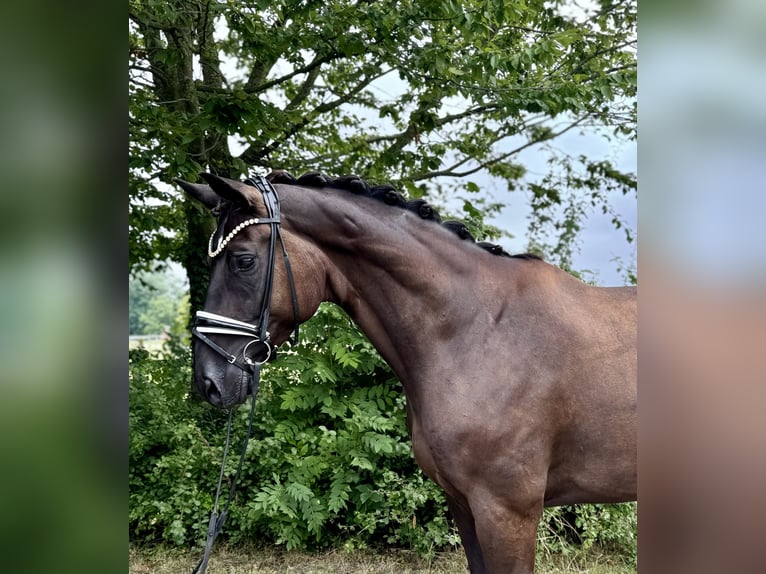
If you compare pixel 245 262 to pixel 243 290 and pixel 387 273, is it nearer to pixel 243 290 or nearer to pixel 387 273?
pixel 243 290

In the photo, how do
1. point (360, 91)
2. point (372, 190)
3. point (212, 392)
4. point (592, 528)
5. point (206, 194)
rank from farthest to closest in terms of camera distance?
point (360, 91) → point (592, 528) → point (372, 190) → point (206, 194) → point (212, 392)

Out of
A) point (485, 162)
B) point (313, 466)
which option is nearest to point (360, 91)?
point (485, 162)

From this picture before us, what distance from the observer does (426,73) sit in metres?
4.77

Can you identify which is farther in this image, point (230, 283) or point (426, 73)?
point (426, 73)

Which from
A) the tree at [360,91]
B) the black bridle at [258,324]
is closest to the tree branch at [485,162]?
the tree at [360,91]

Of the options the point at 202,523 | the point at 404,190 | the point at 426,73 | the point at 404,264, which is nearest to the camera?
the point at 404,264

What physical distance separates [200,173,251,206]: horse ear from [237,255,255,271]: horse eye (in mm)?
216

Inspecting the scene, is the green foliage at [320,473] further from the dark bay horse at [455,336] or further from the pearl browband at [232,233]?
the pearl browband at [232,233]

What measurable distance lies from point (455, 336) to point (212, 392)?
103 cm

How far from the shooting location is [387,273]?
8.30ft
